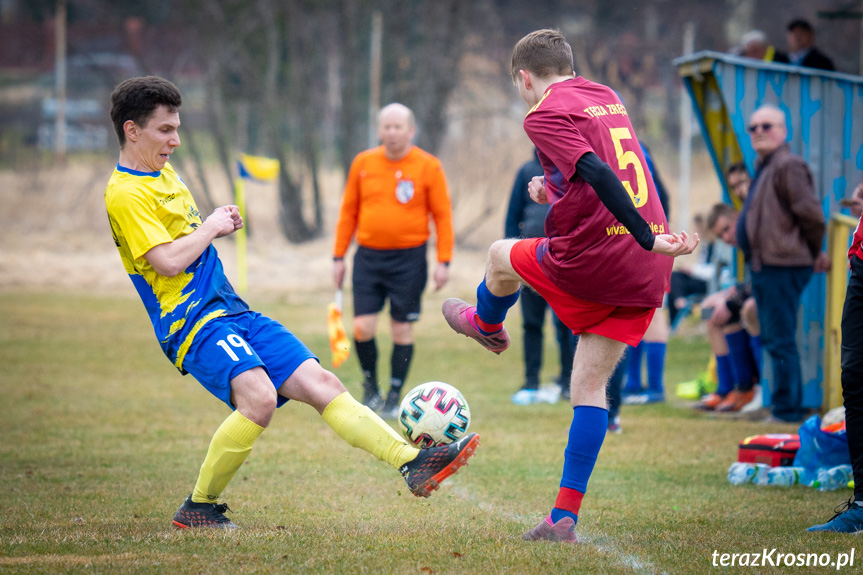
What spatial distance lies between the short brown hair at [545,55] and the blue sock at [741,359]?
5159 millimetres

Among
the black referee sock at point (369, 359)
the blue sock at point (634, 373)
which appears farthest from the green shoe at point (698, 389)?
the black referee sock at point (369, 359)

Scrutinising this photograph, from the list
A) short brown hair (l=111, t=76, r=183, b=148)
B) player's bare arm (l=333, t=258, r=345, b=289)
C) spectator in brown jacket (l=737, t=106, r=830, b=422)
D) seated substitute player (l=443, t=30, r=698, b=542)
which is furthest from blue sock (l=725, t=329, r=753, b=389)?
short brown hair (l=111, t=76, r=183, b=148)

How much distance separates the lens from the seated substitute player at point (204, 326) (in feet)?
12.6

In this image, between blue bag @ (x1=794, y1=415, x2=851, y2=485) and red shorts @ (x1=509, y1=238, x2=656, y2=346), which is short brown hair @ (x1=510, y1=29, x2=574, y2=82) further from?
blue bag @ (x1=794, y1=415, x2=851, y2=485)

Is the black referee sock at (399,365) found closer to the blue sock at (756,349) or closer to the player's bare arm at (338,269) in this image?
the player's bare arm at (338,269)

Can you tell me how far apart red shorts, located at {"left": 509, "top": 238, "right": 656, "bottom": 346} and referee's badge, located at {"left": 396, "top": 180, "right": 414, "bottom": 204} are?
3750mm

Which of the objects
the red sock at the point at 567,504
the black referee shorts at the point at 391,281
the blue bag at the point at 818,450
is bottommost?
the blue bag at the point at 818,450

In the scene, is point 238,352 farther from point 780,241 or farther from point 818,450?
point 780,241

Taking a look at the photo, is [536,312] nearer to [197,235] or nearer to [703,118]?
[703,118]

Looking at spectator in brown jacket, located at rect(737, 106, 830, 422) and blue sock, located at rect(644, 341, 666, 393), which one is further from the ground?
spectator in brown jacket, located at rect(737, 106, 830, 422)

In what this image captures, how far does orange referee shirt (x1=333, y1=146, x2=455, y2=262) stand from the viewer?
7.58 metres

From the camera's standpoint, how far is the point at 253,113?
29438mm

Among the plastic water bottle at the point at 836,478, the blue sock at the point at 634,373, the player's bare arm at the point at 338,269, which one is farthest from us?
the blue sock at the point at 634,373

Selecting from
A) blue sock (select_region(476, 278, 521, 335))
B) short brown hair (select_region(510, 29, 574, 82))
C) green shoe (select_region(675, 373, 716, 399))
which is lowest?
green shoe (select_region(675, 373, 716, 399))
